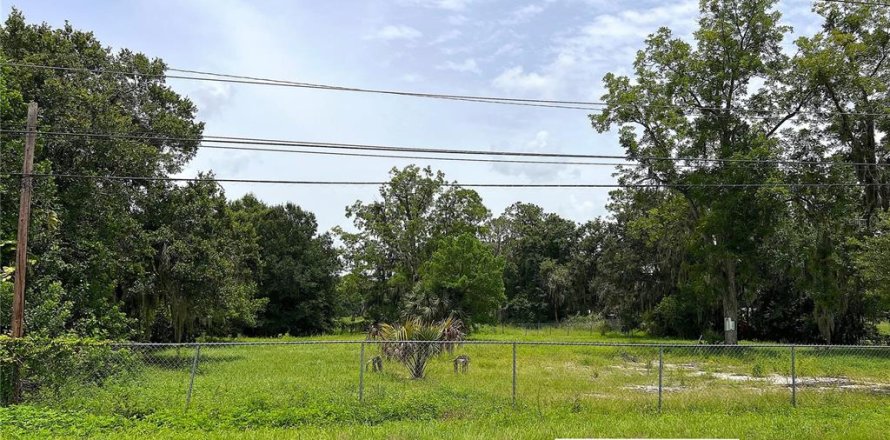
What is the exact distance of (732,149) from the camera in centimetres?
2669

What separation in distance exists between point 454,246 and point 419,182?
33.5ft

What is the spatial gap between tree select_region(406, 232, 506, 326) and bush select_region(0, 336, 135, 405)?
1042 inches

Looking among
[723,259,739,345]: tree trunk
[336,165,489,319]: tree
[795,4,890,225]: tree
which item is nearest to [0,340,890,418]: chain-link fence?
[723,259,739,345]: tree trunk

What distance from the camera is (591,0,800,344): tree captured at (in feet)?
89.1

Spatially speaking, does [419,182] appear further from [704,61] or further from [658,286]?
[704,61]

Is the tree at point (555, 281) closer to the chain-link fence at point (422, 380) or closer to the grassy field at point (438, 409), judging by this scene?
the chain-link fence at point (422, 380)

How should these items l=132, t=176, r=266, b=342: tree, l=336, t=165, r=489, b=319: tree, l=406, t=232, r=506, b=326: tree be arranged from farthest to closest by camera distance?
l=336, t=165, r=489, b=319: tree → l=406, t=232, r=506, b=326: tree → l=132, t=176, r=266, b=342: tree

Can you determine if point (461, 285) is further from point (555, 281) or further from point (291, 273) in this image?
point (555, 281)

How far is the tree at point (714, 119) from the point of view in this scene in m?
27.2

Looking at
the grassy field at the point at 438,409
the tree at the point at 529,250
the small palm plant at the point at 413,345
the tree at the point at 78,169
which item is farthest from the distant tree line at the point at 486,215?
the tree at the point at 529,250

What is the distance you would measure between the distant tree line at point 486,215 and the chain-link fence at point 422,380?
1.88 metres

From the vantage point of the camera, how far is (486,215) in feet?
158

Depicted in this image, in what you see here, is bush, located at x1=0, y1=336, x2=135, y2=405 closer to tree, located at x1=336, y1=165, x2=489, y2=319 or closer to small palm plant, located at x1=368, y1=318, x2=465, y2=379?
small palm plant, located at x1=368, y1=318, x2=465, y2=379

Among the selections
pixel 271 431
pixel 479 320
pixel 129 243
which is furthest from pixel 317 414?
pixel 479 320
